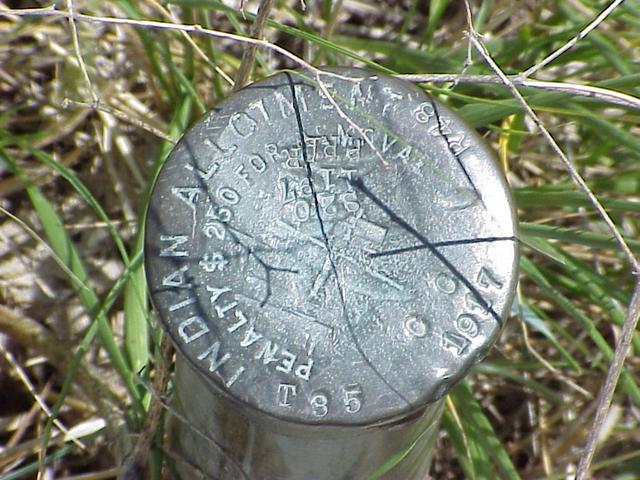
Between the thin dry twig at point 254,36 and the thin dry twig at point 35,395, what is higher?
the thin dry twig at point 254,36

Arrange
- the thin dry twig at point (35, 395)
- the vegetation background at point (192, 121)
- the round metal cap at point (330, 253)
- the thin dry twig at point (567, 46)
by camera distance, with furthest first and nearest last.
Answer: the vegetation background at point (192, 121) → the thin dry twig at point (35, 395) → the thin dry twig at point (567, 46) → the round metal cap at point (330, 253)

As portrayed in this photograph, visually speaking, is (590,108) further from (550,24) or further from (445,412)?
(445,412)

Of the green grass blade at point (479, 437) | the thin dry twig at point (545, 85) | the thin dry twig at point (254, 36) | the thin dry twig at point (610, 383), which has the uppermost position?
the thin dry twig at point (254, 36)

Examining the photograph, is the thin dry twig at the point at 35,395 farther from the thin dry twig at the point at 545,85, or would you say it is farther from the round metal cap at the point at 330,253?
the thin dry twig at the point at 545,85

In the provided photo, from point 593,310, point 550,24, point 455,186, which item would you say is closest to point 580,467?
point 455,186

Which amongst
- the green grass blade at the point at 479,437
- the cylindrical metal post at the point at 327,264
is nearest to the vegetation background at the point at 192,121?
the green grass blade at the point at 479,437

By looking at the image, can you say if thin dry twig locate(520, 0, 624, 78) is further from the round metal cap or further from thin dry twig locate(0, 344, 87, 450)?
thin dry twig locate(0, 344, 87, 450)

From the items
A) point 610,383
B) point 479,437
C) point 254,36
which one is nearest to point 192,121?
point 254,36
